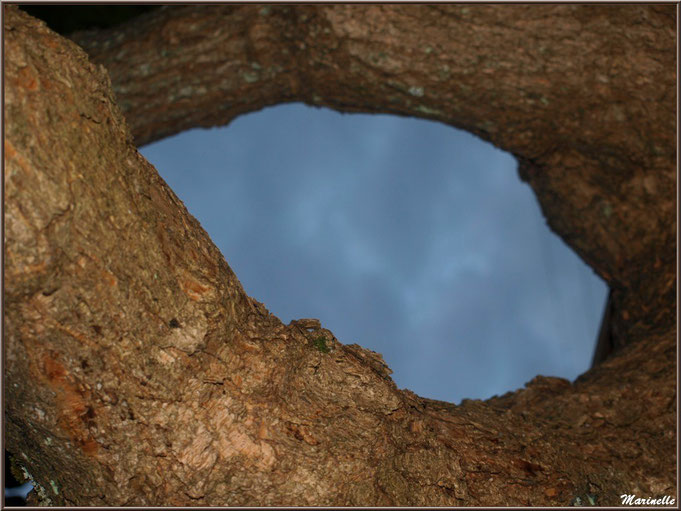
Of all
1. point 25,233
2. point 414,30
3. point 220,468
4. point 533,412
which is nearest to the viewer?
point 25,233

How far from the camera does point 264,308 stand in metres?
2.10

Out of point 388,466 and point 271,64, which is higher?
point 271,64

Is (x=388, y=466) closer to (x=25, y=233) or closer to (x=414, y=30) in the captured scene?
(x=25, y=233)

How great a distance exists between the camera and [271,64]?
355 centimetres

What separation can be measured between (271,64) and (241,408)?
2.37 meters

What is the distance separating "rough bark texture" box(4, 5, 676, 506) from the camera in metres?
1.53

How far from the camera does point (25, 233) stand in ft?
4.58

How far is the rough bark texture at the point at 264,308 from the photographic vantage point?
1.53m

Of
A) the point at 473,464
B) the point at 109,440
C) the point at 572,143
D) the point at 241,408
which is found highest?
the point at 572,143

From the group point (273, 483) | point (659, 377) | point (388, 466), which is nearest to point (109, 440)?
point (273, 483)

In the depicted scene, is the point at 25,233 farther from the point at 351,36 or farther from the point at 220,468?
the point at 351,36

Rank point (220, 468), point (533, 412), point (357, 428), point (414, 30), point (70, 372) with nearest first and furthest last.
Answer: point (70, 372)
point (220, 468)
point (357, 428)
point (533, 412)
point (414, 30)

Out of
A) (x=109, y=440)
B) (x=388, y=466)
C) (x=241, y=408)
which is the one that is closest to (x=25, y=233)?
(x=109, y=440)

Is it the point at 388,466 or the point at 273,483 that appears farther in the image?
the point at 388,466
